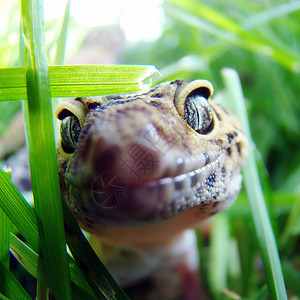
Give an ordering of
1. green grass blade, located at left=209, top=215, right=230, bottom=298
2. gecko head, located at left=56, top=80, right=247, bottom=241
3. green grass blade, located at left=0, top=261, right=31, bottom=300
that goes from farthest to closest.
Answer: green grass blade, located at left=209, top=215, right=230, bottom=298 → green grass blade, located at left=0, top=261, right=31, bottom=300 → gecko head, located at left=56, top=80, right=247, bottom=241

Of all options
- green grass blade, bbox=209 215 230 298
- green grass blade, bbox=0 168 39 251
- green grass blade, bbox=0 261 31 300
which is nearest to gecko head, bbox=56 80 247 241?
green grass blade, bbox=0 168 39 251

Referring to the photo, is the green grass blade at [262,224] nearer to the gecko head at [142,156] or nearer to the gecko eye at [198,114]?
the gecko head at [142,156]

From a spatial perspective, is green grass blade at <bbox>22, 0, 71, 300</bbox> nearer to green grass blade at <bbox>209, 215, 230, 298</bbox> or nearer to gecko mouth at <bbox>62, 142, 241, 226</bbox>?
gecko mouth at <bbox>62, 142, 241, 226</bbox>

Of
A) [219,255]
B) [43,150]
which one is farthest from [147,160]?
[219,255]

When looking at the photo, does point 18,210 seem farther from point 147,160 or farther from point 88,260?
point 147,160

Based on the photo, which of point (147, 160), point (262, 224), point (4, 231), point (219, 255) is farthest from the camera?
point (219, 255)

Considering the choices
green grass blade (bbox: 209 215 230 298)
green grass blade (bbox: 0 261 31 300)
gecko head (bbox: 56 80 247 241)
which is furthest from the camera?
green grass blade (bbox: 209 215 230 298)

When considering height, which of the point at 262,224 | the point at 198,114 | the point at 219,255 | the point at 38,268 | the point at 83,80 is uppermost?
the point at 83,80

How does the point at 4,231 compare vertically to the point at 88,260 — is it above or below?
above
